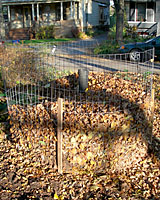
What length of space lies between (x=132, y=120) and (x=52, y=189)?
180cm

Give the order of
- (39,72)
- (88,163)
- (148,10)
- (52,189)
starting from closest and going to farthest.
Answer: (52,189) → (88,163) → (39,72) → (148,10)

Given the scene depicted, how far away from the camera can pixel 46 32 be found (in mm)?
26469

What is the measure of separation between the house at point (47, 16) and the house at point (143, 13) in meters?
4.87

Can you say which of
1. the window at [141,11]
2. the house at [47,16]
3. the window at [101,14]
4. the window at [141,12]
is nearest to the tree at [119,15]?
the window at [141,12]

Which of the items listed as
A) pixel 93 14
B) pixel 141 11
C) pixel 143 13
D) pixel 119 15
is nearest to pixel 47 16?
pixel 93 14

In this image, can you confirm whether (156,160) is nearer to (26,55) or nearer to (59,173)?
(59,173)

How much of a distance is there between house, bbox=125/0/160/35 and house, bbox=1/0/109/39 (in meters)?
4.87

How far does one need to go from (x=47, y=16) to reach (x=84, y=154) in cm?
2687

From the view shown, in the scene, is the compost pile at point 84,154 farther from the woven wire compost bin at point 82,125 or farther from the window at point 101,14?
the window at point 101,14

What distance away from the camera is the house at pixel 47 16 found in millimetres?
27203

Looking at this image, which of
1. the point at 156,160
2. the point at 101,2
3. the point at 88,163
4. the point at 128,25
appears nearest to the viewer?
the point at 88,163

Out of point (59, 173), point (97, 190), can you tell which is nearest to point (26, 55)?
point (59, 173)

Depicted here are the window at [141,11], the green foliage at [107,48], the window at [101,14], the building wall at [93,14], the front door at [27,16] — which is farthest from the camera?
the window at [101,14]

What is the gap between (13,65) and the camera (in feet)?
29.1
